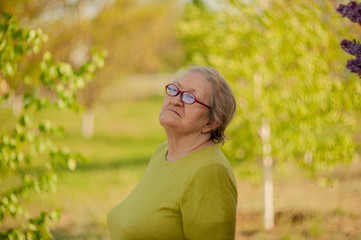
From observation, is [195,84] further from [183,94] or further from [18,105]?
[18,105]

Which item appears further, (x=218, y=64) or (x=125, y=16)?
(x=125, y=16)

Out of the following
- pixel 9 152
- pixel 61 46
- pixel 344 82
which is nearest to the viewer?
pixel 9 152

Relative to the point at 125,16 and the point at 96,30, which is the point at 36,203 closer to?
the point at 96,30

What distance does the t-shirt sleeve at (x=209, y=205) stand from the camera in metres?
1.87

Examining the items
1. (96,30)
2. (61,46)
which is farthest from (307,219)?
(96,30)

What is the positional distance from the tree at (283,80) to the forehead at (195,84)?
3.45 meters

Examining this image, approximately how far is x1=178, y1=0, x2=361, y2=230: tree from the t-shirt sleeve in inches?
145

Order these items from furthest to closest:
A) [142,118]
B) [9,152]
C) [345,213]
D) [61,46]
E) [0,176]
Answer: [142,118] < [61,46] < [345,213] < [0,176] < [9,152]

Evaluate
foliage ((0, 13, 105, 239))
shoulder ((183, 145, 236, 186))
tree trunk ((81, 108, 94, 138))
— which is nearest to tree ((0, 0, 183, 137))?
tree trunk ((81, 108, 94, 138))

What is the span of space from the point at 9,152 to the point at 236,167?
35.1 ft

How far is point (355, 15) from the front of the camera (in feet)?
6.05

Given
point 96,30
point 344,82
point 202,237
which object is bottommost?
point 202,237

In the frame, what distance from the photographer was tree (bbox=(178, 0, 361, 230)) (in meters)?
5.57

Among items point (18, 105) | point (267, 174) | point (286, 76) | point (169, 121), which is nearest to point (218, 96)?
point (169, 121)
